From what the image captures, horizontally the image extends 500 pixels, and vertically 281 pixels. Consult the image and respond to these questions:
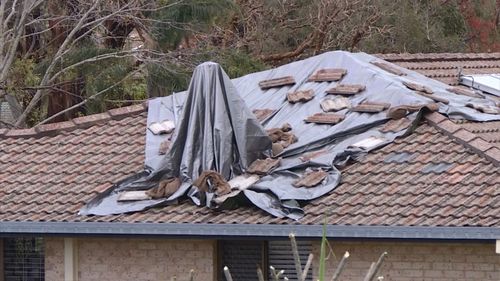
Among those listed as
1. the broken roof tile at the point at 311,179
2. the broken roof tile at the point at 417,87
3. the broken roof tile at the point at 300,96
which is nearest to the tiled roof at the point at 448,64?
the broken roof tile at the point at 417,87

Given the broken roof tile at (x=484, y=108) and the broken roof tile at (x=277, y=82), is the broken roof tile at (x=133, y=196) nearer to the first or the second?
the broken roof tile at (x=277, y=82)

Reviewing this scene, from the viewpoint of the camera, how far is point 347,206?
1116 cm

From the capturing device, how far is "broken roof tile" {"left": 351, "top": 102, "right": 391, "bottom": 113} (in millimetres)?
12953

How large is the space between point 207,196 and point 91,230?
1.27 m

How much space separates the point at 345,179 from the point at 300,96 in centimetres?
249

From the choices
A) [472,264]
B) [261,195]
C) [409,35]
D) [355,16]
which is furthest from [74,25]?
[472,264]

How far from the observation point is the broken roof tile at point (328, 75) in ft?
46.8

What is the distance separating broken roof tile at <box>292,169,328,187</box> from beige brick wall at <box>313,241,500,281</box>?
2.27 ft

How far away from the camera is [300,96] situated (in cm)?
1401

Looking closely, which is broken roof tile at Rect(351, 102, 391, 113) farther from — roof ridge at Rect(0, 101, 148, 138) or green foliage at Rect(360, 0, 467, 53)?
green foliage at Rect(360, 0, 467, 53)

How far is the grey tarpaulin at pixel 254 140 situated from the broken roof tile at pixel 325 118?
0.23 ft

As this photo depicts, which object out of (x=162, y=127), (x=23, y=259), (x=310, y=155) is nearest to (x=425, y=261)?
(x=310, y=155)

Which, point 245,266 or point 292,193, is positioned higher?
point 292,193

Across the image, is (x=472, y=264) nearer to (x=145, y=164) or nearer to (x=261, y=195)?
(x=261, y=195)
